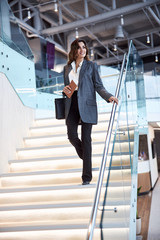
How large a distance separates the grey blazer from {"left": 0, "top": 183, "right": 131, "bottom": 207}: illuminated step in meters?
0.74

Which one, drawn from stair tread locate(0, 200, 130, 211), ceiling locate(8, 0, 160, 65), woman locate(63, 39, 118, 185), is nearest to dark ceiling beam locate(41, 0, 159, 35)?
ceiling locate(8, 0, 160, 65)

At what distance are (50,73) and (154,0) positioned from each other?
408 centimetres

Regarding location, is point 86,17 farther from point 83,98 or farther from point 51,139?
point 83,98

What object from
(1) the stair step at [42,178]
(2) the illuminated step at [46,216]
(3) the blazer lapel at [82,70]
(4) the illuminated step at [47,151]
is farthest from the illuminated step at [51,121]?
(2) the illuminated step at [46,216]

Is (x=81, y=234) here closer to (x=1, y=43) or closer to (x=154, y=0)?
(x=1, y=43)

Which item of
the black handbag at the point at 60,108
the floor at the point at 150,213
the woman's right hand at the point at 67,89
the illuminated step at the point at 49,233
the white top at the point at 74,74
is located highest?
the white top at the point at 74,74

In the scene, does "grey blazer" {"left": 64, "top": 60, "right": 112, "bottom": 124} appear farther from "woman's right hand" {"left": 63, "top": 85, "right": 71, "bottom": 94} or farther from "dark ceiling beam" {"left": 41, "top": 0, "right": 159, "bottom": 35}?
"dark ceiling beam" {"left": 41, "top": 0, "right": 159, "bottom": 35}

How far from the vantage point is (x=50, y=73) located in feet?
26.4

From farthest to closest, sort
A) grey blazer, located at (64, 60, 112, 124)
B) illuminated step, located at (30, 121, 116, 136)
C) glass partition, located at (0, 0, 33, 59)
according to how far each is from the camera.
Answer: illuminated step, located at (30, 121, 116, 136) < glass partition, located at (0, 0, 33, 59) < grey blazer, located at (64, 60, 112, 124)

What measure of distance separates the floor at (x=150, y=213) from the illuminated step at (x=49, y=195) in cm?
359

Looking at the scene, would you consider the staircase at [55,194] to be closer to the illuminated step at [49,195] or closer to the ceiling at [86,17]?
the illuminated step at [49,195]

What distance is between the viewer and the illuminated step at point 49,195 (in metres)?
3.14

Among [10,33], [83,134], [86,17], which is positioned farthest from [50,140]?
[86,17]

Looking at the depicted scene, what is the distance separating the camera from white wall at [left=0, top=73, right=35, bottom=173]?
3.95m
